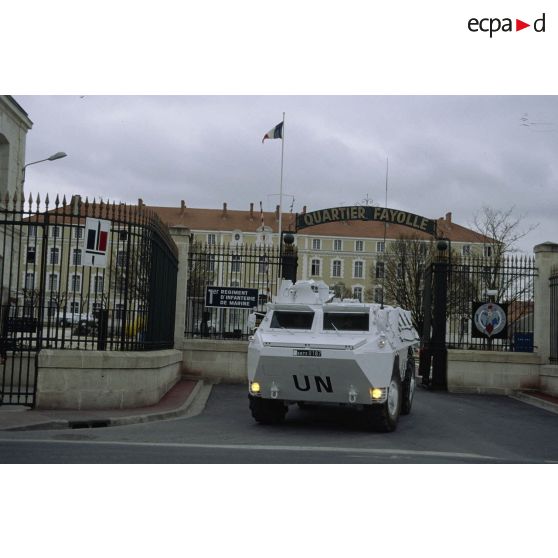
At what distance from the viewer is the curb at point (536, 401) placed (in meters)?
15.7

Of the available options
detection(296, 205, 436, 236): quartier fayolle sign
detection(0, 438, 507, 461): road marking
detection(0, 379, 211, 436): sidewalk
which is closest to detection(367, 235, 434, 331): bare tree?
detection(296, 205, 436, 236): quartier fayolle sign

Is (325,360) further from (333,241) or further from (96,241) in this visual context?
(333,241)

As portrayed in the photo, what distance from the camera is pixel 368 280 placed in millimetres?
77625

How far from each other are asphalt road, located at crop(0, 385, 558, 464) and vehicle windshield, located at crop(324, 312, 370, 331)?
176 centimetres

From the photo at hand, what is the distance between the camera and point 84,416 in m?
11.5

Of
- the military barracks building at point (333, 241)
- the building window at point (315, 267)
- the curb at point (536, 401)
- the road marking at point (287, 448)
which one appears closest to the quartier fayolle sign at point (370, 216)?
the curb at point (536, 401)

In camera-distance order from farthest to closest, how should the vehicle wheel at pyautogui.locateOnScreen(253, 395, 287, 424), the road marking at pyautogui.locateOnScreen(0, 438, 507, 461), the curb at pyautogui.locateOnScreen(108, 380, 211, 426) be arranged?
the vehicle wheel at pyautogui.locateOnScreen(253, 395, 287, 424), the curb at pyautogui.locateOnScreen(108, 380, 211, 426), the road marking at pyautogui.locateOnScreen(0, 438, 507, 461)

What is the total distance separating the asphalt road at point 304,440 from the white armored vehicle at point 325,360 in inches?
21.2

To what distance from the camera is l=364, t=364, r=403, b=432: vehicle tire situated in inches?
447

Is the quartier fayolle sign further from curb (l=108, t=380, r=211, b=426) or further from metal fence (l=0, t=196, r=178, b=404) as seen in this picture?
curb (l=108, t=380, r=211, b=426)

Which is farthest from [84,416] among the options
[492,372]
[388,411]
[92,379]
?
[492,372]
